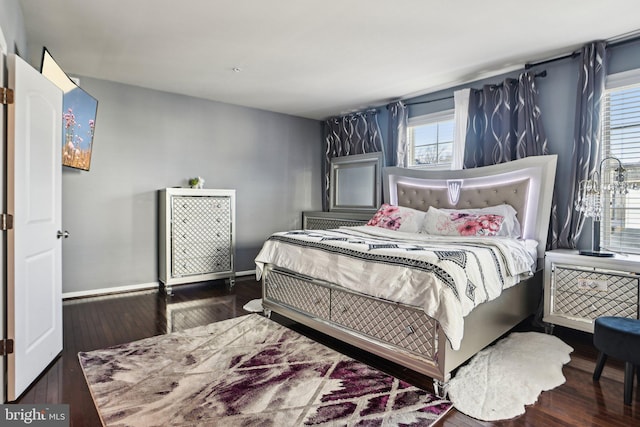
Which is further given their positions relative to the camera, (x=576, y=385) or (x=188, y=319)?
(x=188, y=319)

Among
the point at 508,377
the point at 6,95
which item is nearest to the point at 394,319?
the point at 508,377

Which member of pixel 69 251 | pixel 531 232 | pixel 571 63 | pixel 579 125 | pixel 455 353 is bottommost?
pixel 455 353

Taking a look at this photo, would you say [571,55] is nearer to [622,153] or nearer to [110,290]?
[622,153]

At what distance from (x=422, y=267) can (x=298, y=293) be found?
1314 millimetres

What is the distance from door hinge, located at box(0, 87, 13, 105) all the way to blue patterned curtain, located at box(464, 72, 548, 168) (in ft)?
13.4

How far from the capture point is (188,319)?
3482 mm

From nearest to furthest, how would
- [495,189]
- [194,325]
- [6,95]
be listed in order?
[6,95] < [194,325] < [495,189]

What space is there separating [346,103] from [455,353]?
3.94 meters

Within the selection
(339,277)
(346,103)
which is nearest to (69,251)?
(339,277)

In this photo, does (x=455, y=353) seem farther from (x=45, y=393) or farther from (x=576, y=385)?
(x=45, y=393)

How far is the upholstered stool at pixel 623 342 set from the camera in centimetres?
203

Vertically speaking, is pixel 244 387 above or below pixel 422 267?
below

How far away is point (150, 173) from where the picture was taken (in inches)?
183

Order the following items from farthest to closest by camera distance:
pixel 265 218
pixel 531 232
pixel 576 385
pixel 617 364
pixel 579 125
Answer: pixel 265 218 → pixel 531 232 → pixel 579 125 → pixel 617 364 → pixel 576 385
